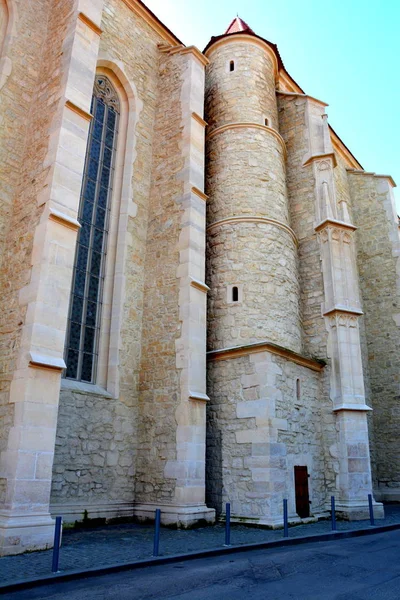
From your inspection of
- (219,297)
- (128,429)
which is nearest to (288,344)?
(219,297)

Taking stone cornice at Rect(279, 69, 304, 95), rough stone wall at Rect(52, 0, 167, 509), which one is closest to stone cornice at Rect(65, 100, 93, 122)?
rough stone wall at Rect(52, 0, 167, 509)

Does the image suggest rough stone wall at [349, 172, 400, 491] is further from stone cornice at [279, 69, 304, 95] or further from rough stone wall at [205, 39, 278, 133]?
rough stone wall at [205, 39, 278, 133]

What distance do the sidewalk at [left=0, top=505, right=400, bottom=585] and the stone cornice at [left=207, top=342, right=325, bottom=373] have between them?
11.8 feet

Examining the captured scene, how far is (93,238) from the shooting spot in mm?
11422

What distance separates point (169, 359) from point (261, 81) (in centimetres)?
1026

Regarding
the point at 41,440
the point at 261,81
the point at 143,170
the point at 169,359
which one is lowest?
the point at 41,440

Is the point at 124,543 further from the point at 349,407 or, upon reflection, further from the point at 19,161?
the point at 19,161

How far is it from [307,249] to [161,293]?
5143 millimetres

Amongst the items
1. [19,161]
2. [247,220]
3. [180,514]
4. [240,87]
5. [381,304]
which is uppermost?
[240,87]

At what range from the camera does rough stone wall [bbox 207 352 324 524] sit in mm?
9891

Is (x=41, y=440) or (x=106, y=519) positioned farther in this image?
(x=106, y=519)

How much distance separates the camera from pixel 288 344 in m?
12.4

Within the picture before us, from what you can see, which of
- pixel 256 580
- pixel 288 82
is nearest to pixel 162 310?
pixel 256 580

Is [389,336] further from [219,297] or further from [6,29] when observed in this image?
[6,29]
